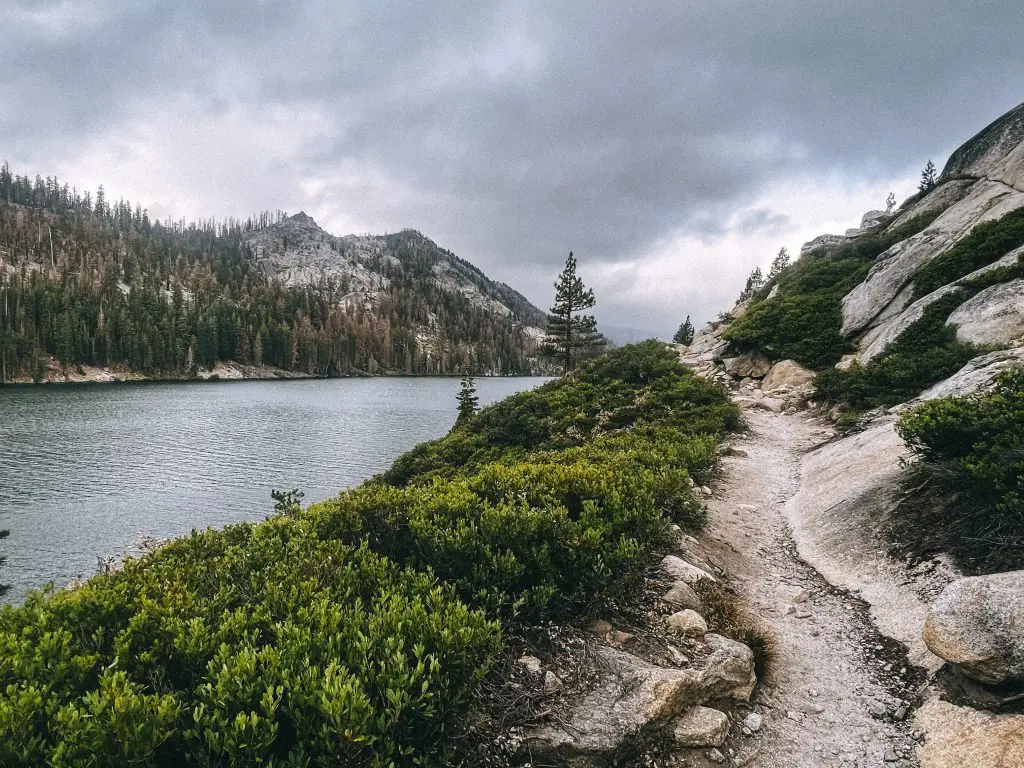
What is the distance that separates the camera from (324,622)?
3.96m

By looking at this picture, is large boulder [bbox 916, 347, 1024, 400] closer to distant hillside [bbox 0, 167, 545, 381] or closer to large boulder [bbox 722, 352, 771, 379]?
large boulder [bbox 722, 352, 771, 379]

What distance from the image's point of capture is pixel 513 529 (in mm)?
5652

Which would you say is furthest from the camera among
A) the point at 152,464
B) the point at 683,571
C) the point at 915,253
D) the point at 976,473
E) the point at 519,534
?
the point at 152,464

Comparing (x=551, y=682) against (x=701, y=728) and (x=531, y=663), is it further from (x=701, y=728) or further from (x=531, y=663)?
(x=701, y=728)

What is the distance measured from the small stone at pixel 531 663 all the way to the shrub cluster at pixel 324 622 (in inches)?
15.9

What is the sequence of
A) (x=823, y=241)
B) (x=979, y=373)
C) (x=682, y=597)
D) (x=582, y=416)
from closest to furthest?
(x=682, y=597), (x=979, y=373), (x=582, y=416), (x=823, y=241)

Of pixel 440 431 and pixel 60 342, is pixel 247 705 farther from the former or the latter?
pixel 60 342

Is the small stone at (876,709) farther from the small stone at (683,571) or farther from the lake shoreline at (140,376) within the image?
the lake shoreline at (140,376)

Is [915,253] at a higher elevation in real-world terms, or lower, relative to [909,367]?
higher

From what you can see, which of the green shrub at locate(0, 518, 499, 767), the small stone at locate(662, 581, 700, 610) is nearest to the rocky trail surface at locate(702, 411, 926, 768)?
the small stone at locate(662, 581, 700, 610)

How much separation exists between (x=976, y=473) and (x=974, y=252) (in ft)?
72.0

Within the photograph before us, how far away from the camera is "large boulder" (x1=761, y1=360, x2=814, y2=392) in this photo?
2328cm

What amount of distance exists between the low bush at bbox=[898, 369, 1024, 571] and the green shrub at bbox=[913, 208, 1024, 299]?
17599 millimetres

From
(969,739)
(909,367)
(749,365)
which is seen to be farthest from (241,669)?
(749,365)
